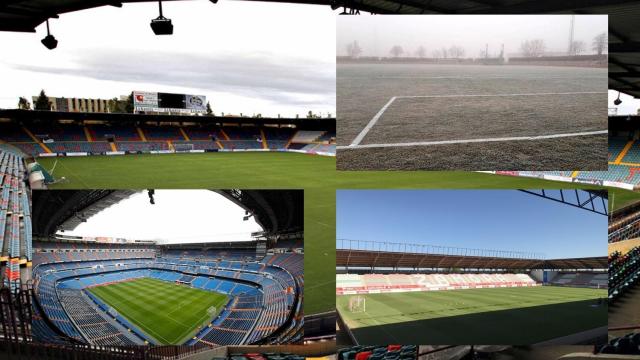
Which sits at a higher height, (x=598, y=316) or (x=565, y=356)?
(x=598, y=316)

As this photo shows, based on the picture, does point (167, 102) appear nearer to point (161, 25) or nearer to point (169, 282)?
point (161, 25)

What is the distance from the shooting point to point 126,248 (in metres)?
7.43

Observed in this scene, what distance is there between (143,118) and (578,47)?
40348 millimetres

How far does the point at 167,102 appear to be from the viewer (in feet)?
134

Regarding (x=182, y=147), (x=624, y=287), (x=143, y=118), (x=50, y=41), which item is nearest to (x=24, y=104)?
(x=143, y=118)

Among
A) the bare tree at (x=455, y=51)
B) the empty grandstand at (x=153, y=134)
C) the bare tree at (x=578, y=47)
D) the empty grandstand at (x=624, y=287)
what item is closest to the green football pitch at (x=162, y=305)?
the bare tree at (x=455, y=51)

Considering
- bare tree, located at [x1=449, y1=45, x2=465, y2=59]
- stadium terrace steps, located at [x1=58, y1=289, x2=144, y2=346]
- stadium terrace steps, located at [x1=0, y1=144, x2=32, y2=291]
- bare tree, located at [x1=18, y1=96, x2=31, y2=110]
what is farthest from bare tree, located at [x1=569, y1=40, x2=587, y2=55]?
bare tree, located at [x1=18, y1=96, x2=31, y2=110]

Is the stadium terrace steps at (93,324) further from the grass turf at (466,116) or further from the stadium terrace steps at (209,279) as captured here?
the grass turf at (466,116)

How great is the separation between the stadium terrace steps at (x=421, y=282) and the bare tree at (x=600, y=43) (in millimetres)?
4175

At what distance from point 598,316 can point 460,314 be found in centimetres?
227

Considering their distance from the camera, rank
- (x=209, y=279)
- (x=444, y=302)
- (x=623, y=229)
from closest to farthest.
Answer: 1. (x=209, y=279)
2. (x=444, y=302)
3. (x=623, y=229)

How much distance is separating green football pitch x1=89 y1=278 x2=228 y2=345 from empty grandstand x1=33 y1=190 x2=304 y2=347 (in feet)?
0.06

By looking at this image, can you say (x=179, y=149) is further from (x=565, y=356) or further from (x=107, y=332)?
(x=565, y=356)

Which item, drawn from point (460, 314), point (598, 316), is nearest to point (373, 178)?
point (460, 314)
